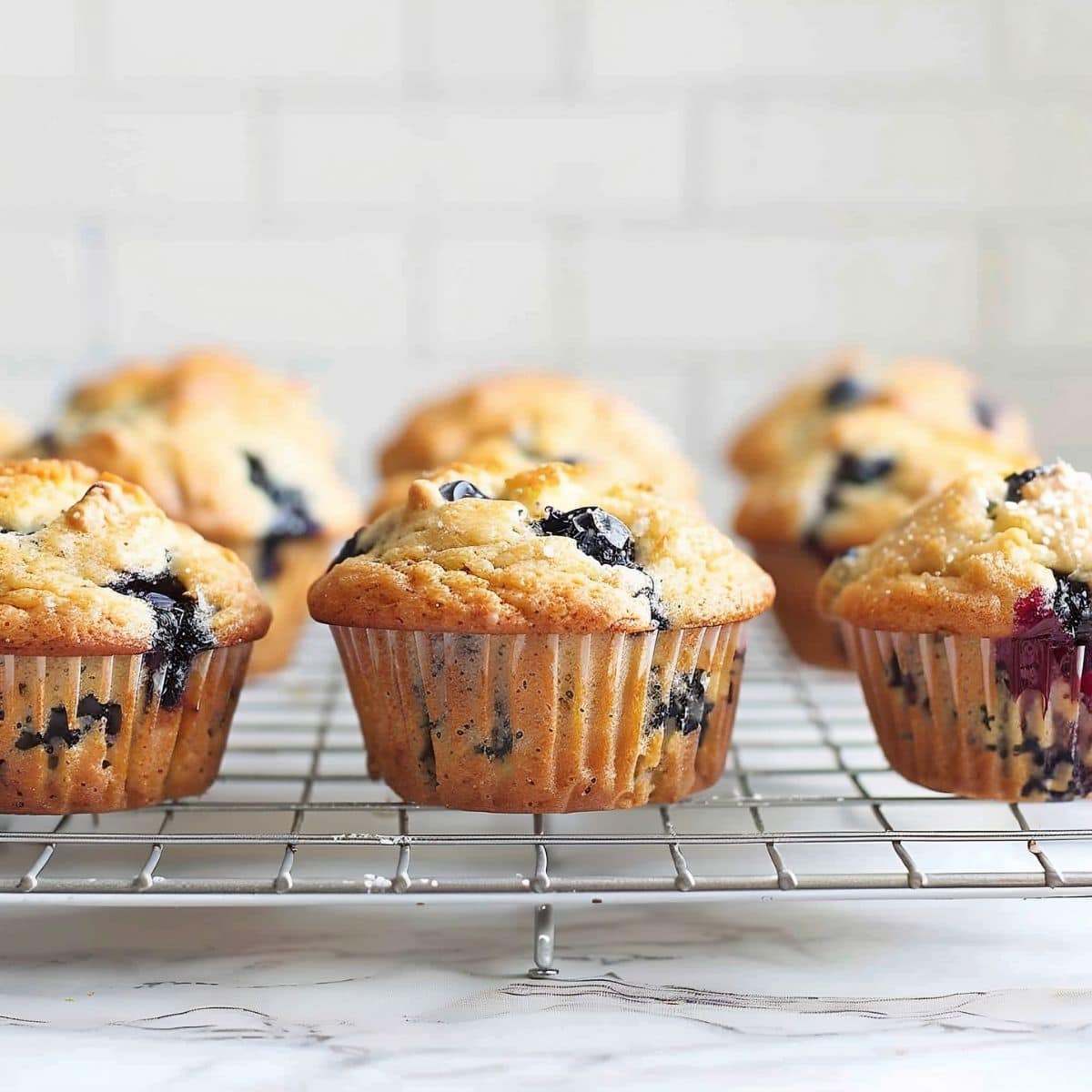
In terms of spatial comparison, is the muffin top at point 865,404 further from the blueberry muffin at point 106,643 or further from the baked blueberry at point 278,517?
the blueberry muffin at point 106,643

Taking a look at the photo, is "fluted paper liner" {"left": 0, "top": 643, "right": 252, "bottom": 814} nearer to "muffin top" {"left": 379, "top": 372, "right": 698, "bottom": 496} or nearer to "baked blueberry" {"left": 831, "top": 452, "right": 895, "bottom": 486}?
"muffin top" {"left": 379, "top": 372, "right": 698, "bottom": 496}

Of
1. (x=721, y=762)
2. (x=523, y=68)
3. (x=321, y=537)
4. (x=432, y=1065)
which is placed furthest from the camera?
(x=523, y=68)

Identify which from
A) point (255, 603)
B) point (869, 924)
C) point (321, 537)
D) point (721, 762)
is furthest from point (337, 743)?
point (869, 924)

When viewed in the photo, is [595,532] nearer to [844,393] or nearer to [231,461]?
[231,461]

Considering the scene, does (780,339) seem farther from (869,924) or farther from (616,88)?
(869,924)

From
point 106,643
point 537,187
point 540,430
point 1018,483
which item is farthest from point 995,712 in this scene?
point 537,187

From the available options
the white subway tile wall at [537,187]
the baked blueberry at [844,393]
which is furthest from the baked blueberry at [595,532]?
the white subway tile wall at [537,187]

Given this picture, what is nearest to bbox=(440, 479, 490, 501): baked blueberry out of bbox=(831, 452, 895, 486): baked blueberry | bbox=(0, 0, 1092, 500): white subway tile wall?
bbox=(831, 452, 895, 486): baked blueberry
